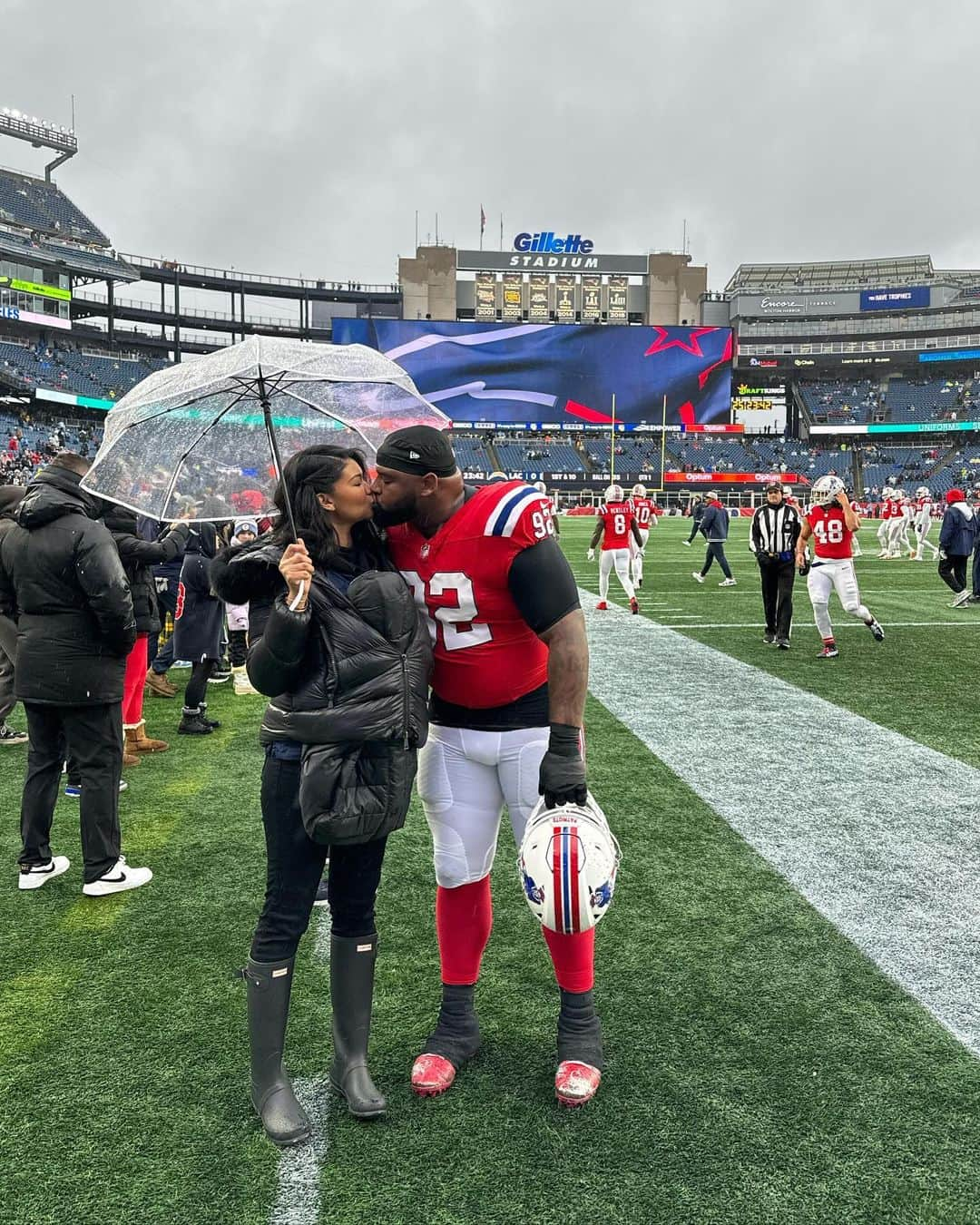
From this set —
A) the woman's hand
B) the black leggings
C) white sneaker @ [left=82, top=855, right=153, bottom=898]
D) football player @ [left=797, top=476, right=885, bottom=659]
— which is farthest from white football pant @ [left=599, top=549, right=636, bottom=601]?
the woman's hand

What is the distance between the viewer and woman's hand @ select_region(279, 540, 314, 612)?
7.05 ft

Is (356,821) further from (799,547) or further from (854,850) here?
(799,547)

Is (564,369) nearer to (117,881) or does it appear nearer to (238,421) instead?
(117,881)

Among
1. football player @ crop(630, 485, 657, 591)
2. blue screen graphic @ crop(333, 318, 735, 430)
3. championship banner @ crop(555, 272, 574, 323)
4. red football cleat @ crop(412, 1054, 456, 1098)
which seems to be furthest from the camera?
championship banner @ crop(555, 272, 574, 323)

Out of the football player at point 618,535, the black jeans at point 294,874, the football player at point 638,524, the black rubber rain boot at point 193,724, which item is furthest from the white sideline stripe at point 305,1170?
the football player at point 638,524

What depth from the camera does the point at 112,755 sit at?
396cm

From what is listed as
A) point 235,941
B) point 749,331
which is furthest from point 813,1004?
point 749,331

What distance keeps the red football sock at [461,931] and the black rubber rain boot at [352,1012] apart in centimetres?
32

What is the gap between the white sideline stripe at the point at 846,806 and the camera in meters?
3.44

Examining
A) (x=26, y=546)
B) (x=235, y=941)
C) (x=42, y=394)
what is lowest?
(x=235, y=941)

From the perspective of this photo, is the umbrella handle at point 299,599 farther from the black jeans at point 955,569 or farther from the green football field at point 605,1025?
the black jeans at point 955,569

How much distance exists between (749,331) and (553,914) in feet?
281

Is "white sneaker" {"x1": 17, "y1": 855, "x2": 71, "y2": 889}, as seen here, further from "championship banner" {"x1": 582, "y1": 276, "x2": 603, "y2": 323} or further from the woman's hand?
"championship banner" {"x1": 582, "y1": 276, "x2": 603, "y2": 323}

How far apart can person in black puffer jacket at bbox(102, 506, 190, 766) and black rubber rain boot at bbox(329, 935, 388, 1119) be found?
10.0 ft
